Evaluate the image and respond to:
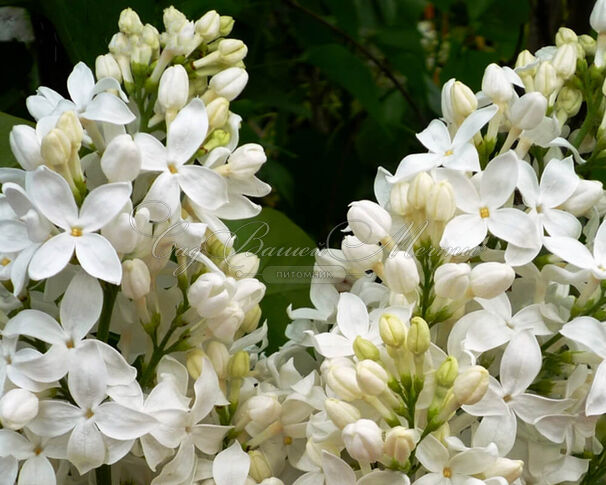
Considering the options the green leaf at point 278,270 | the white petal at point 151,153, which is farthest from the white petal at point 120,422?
the green leaf at point 278,270

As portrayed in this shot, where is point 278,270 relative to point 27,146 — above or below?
below

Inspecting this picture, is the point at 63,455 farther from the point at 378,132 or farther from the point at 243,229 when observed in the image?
the point at 378,132

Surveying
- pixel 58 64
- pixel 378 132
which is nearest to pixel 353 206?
pixel 58 64

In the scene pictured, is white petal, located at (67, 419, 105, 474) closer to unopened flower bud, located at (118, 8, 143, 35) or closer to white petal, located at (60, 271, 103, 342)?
white petal, located at (60, 271, 103, 342)

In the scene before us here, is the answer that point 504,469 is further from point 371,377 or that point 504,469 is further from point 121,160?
point 121,160

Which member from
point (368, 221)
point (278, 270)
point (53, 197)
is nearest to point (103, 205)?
point (53, 197)

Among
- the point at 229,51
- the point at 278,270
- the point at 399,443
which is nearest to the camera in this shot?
the point at 399,443

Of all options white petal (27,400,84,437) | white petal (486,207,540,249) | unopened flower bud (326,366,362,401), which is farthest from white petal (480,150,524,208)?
white petal (27,400,84,437)
